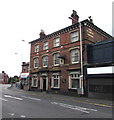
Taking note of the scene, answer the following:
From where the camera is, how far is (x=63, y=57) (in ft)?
64.6

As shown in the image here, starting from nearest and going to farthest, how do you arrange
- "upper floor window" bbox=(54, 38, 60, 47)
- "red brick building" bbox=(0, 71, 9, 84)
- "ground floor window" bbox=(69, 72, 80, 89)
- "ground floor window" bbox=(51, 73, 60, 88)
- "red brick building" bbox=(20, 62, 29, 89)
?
1. "ground floor window" bbox=(69, 72, 80, 89)
2. "ground floor window" bbox=(51, 73, 60, 88)
3. "upper floor window" bbox=(54, 38, 60, 47)
4. "red brick building" bbox=(20, 62, 29, 89)
5. "red brick building" bbox=(0, 71, 9, 84)

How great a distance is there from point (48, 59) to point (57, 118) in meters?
16.4

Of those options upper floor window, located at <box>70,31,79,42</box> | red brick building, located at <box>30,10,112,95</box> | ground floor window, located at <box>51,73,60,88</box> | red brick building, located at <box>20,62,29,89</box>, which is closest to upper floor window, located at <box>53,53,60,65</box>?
red brick building, located at <box>30,10,112,95</box>

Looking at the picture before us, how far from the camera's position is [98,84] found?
15.7 meters

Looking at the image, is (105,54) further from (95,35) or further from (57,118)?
(57,118)

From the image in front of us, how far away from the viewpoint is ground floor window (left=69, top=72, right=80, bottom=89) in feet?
59.1

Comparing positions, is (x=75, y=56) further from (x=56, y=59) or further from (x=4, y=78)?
(x=4, y=78)

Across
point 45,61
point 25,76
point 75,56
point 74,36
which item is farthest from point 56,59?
point 25,76

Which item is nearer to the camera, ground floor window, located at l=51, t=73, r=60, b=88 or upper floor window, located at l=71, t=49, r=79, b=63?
upper floor window, located at l=71, t=49, r=79, b=63

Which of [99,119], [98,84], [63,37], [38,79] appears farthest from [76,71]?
[99,119]

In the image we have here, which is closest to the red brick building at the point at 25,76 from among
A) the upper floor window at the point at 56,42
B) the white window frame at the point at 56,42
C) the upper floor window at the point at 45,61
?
the upper floor window at the point at 45,61

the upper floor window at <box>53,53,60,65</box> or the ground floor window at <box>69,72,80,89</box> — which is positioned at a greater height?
the upper floor window at <box>53,53,60,65</box>

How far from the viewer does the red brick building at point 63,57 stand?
1822cm

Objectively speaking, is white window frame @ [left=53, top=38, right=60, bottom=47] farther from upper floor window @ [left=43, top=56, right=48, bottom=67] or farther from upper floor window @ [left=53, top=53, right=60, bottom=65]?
upper floor window @ [left=43, top=56, right=48, bottom=67]
